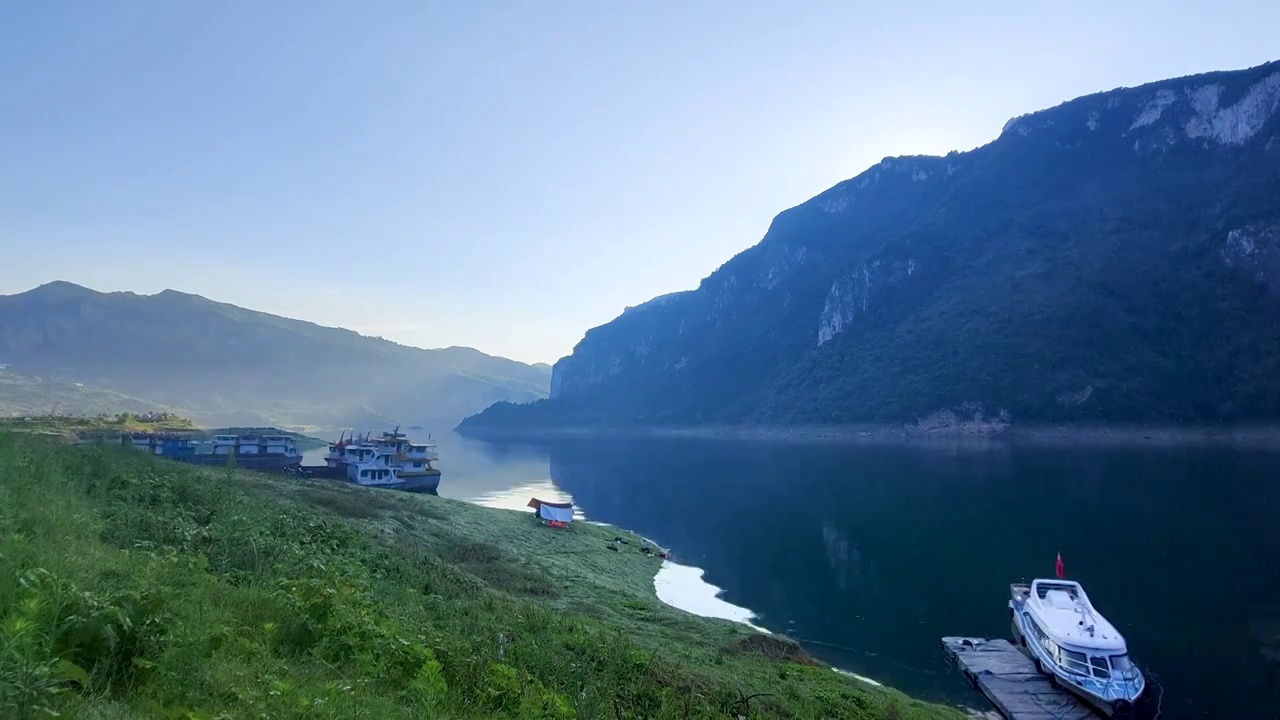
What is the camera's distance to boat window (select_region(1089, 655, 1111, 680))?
20953 mm

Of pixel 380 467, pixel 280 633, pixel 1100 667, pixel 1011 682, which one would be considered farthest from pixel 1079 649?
pixel 380 467

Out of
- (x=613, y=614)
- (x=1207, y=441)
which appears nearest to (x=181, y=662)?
(x=613, y=614)

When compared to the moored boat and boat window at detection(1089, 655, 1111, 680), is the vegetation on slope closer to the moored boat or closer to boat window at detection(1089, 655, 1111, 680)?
the moored boat

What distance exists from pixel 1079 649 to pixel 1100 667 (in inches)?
28.5

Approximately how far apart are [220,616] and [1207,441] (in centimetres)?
13365

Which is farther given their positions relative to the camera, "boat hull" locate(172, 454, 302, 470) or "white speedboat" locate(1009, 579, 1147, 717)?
"boat hull" locate(172, 454, 302, 470)

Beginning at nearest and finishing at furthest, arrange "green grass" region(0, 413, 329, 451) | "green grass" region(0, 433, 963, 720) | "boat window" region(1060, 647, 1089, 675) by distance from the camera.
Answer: "green grass" region(0, 433, 963, 720), "boat window" region(1060, 647, 1089, 675), "green grass" region(0, 413, 329, 451)

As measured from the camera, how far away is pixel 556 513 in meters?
49.4

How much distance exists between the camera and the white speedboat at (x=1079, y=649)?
20.3 m

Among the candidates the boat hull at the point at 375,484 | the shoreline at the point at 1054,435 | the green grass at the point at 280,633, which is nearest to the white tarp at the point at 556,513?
the boat hull at the point at 375,484

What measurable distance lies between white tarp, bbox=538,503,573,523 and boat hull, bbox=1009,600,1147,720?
30.3 m

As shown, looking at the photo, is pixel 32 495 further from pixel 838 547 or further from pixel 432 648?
pixel 838 547

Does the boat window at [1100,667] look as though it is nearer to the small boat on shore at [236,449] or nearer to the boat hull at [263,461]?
the small boat on shore at [236,449]

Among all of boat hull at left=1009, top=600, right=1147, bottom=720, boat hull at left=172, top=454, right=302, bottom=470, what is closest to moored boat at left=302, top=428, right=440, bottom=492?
boat hull at left=172, top=454, right=302, bottom=470
